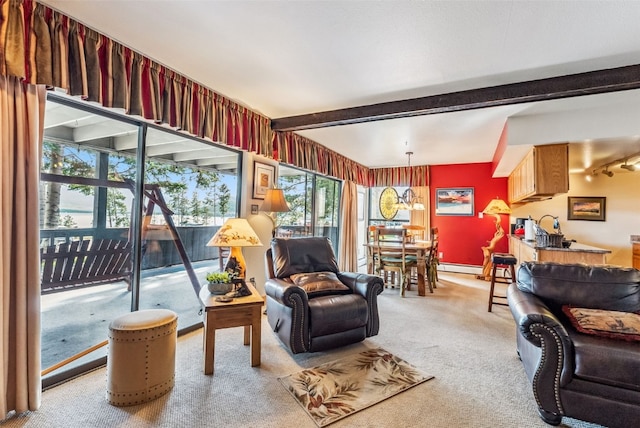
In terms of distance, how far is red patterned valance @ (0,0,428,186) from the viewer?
174cm

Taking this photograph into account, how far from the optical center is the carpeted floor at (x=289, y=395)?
69.2 inches

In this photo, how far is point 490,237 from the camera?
6.31 metres

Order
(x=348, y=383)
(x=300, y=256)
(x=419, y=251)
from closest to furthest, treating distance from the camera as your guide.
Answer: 1. (x=348, y=383)
2. (x=300, y=256)
3. (x=419, y=251)

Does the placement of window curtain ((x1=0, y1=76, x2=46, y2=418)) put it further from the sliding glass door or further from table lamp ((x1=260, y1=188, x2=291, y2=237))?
table lamp ((x1=260, y1=188, x2=291, y2=237))

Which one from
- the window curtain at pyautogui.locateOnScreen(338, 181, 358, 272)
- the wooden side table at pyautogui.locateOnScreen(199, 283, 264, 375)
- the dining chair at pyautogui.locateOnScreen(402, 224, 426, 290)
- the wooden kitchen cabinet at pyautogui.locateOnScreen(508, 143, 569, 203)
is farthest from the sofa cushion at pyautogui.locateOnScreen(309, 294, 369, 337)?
the window curtain at pyautogui.locateOnScreen(338, 181, 358, 272)

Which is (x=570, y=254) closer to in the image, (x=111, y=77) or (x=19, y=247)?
(x=111, y=77)

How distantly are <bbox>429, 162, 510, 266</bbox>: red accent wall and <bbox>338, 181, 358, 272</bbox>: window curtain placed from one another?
6.04ft

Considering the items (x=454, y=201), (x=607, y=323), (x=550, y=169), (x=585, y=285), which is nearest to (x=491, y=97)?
(x=550, y=169)

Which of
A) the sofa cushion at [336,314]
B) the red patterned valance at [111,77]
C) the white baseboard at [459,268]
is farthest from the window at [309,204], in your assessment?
the white baseboard at [459,268]

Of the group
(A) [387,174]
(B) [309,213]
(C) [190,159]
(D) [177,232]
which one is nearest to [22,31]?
(C) [190,159]

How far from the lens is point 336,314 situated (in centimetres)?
256

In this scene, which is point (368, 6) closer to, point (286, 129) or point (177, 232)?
point (286, 129)

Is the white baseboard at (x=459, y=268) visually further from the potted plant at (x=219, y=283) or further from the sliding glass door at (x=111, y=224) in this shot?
the potted plant at (x=219, y=283)

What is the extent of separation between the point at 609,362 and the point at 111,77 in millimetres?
3676
